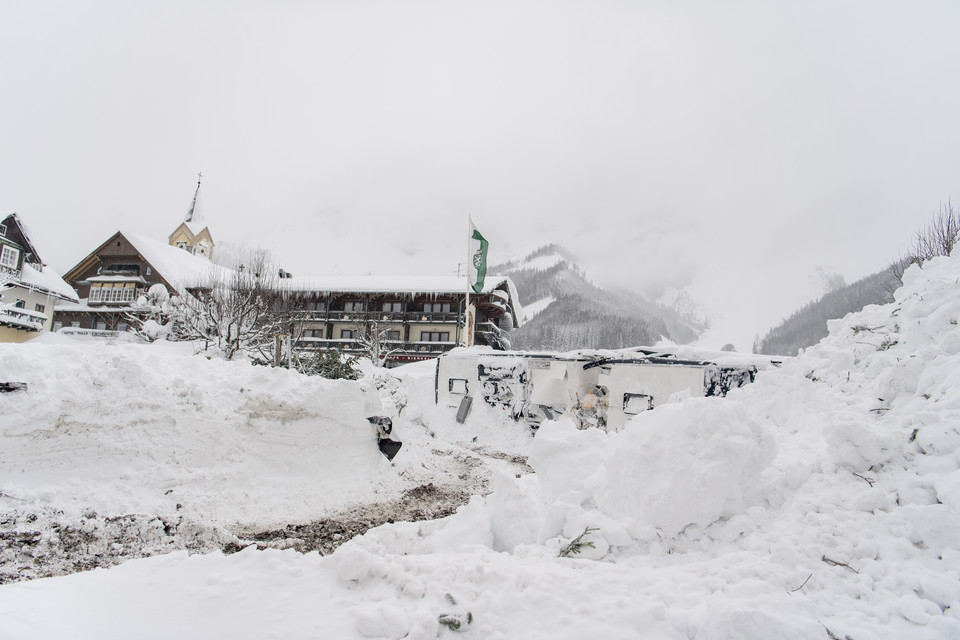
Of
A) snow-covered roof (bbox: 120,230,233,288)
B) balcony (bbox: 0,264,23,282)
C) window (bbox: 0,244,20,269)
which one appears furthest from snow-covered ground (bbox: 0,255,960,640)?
snow-covered roof (bbox: 120,230,233,288)

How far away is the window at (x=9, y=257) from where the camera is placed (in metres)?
30.2

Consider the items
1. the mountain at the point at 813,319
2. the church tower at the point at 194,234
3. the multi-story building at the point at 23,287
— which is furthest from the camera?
the mountain at the point at 813,319

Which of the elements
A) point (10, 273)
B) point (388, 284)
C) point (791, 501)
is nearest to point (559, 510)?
point (791, 501)

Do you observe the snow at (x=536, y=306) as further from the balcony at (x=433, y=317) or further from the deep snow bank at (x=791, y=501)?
the deep snow bank at (x=791, y=501)

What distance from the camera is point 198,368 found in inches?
316

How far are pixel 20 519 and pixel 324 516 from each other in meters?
3.44

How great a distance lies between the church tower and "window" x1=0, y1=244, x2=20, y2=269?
29112 millimetres

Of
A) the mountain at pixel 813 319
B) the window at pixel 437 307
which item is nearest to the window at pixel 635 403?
the window at pixel 437 307

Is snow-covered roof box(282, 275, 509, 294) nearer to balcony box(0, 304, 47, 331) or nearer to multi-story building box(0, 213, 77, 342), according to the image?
balcony box(0, 304, 47, 331)

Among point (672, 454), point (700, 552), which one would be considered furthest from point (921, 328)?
point (700, 552)

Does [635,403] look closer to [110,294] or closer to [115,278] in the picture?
[115,278]

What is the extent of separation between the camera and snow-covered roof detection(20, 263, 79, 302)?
106 ft

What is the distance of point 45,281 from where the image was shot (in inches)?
1335

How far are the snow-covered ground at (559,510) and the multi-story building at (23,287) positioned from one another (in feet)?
93.5
